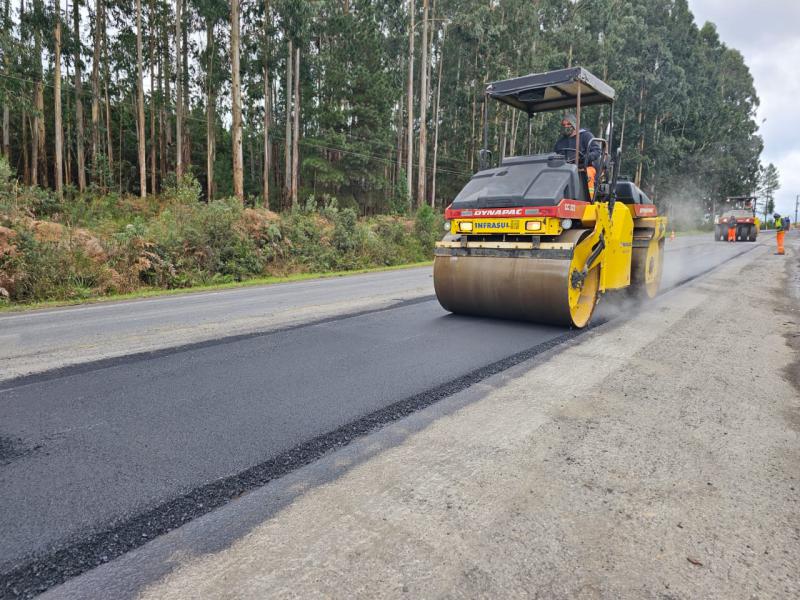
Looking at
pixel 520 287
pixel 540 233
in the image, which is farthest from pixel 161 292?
pixel 540 233

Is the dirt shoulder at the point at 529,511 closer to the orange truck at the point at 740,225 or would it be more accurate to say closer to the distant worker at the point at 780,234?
the distant worker at the point at 780,234

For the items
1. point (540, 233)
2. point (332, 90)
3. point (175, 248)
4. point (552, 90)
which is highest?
point (332, 90)

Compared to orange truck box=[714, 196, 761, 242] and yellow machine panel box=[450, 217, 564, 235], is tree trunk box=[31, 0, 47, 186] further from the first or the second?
orange truck box=[714, 196, 761, 242]

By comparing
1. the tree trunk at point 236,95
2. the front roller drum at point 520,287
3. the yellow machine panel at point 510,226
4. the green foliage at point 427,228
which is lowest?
the front roller drum at point 520,287

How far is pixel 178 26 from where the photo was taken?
29.4 m

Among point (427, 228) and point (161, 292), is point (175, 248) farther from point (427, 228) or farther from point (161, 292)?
point (427, 228)

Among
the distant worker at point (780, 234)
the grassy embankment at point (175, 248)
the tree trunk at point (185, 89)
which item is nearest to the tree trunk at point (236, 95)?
the grassy embankment at point (175, 248)

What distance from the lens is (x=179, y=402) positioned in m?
3.55

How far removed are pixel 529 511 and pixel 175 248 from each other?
1167 cm

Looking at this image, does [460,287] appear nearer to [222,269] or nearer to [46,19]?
[222,269]

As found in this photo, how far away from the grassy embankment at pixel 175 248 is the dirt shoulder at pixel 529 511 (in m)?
8.61

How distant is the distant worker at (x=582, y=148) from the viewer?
6.52 metres

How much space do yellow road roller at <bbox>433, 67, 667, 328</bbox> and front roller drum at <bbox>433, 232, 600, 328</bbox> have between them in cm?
1

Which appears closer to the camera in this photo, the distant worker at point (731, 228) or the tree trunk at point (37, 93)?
the tree trunk at point (37, 93)
